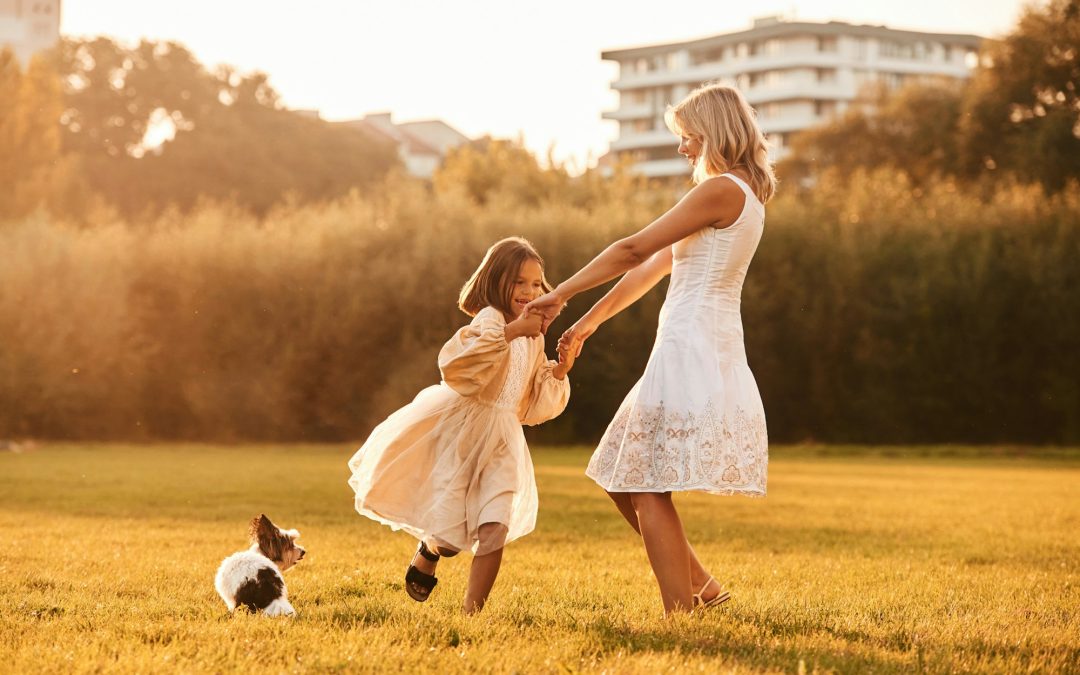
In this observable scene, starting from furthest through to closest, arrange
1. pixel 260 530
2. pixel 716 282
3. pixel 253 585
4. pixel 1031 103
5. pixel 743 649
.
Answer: pixel 1031 103 → pixel 260 530 → pixel 253 585 → pixel 716 282 → pixel 743 649

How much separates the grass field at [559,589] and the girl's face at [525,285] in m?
1.19

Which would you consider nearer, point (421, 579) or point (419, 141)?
point (421, 579)

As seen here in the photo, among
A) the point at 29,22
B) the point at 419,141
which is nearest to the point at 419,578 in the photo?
the point at 419,141

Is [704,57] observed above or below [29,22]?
below

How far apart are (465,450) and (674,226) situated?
1239 mm

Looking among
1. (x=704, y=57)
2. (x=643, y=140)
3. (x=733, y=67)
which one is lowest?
(x=643, y=140)

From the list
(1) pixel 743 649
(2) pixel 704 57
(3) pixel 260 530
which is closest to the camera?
(1) pixel 743 649

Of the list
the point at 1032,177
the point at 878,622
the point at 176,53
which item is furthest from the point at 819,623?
the point at 176,53

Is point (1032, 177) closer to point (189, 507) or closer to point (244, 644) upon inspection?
point (189, 507)

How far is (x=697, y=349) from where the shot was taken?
4.30 metres

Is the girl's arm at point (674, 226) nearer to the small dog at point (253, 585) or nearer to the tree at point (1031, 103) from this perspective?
the small dog at point (253, 585)

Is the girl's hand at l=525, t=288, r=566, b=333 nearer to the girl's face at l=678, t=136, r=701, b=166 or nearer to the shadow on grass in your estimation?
the girl's face at l=678, t=136, r=701, b=166

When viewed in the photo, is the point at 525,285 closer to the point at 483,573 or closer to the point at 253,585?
the point at 483,573

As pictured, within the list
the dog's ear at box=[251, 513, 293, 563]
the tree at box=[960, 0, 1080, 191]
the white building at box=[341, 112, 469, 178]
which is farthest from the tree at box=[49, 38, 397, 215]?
the dog's ear at box=[251, 513, 293, 563]
